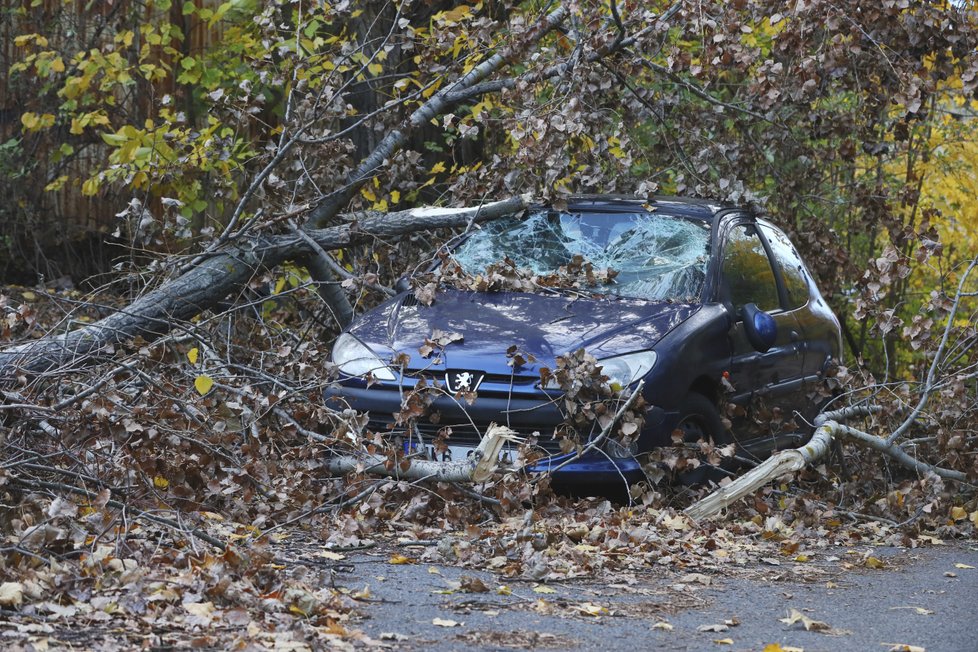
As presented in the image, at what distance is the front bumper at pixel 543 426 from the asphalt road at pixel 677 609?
0.92 m

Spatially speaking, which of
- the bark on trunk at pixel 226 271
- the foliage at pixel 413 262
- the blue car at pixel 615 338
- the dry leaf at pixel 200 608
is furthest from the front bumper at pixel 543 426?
the dry leaf at pixel 200 608

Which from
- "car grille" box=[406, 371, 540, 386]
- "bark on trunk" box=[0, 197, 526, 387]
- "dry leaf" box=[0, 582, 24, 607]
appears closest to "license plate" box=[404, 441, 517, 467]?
"car grille" box=[406, 371, 540, 386]

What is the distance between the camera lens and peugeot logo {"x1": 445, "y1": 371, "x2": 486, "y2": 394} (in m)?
6.64

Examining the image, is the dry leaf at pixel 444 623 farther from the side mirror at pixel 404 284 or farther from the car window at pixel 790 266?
the car window at pixel 790 266

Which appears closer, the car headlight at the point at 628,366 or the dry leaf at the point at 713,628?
the dry leaf at the point at 713,628

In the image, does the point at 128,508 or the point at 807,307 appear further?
the point at 807,307

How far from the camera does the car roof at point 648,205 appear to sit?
26.5 feet

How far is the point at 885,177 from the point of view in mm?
13352

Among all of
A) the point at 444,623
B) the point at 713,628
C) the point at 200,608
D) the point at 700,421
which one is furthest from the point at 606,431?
the point at 200,608

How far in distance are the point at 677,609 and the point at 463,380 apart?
2005 millimetres

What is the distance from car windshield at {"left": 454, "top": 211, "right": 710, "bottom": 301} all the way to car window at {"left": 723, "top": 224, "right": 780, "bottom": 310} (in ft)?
0.63

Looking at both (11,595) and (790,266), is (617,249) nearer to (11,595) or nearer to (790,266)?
(790,266)

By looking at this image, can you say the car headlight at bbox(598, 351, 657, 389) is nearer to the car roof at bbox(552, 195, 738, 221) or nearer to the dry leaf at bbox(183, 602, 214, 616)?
the car roof at bbox(552, 195, 738, 221)

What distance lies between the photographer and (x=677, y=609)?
16.5 feet
